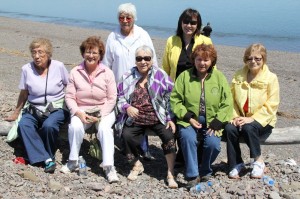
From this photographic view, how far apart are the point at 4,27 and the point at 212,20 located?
18560 millimetres

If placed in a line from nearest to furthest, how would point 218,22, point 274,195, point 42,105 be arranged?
point 274,195, point 42,105, point 218,22

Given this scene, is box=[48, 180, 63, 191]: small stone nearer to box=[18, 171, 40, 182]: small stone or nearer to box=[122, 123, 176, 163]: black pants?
box=[18, 171, 40, 182]: small stone

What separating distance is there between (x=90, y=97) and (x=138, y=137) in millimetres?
857

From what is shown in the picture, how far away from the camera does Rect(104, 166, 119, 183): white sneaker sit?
237 inches

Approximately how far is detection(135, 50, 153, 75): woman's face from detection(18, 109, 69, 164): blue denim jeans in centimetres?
128

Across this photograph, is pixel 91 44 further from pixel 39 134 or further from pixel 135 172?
pixel 135 172

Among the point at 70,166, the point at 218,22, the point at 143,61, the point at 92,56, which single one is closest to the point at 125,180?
the point at 70,166

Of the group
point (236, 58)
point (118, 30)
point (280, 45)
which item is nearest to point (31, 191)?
point (118, 30)

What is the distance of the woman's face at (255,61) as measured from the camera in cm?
605

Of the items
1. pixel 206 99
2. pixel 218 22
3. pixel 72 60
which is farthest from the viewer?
pixel 218 22

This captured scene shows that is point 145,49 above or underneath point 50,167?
above

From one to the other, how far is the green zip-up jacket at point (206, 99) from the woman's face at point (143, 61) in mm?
483

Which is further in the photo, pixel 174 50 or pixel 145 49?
pixel 174 50

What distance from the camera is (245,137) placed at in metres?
6.04
